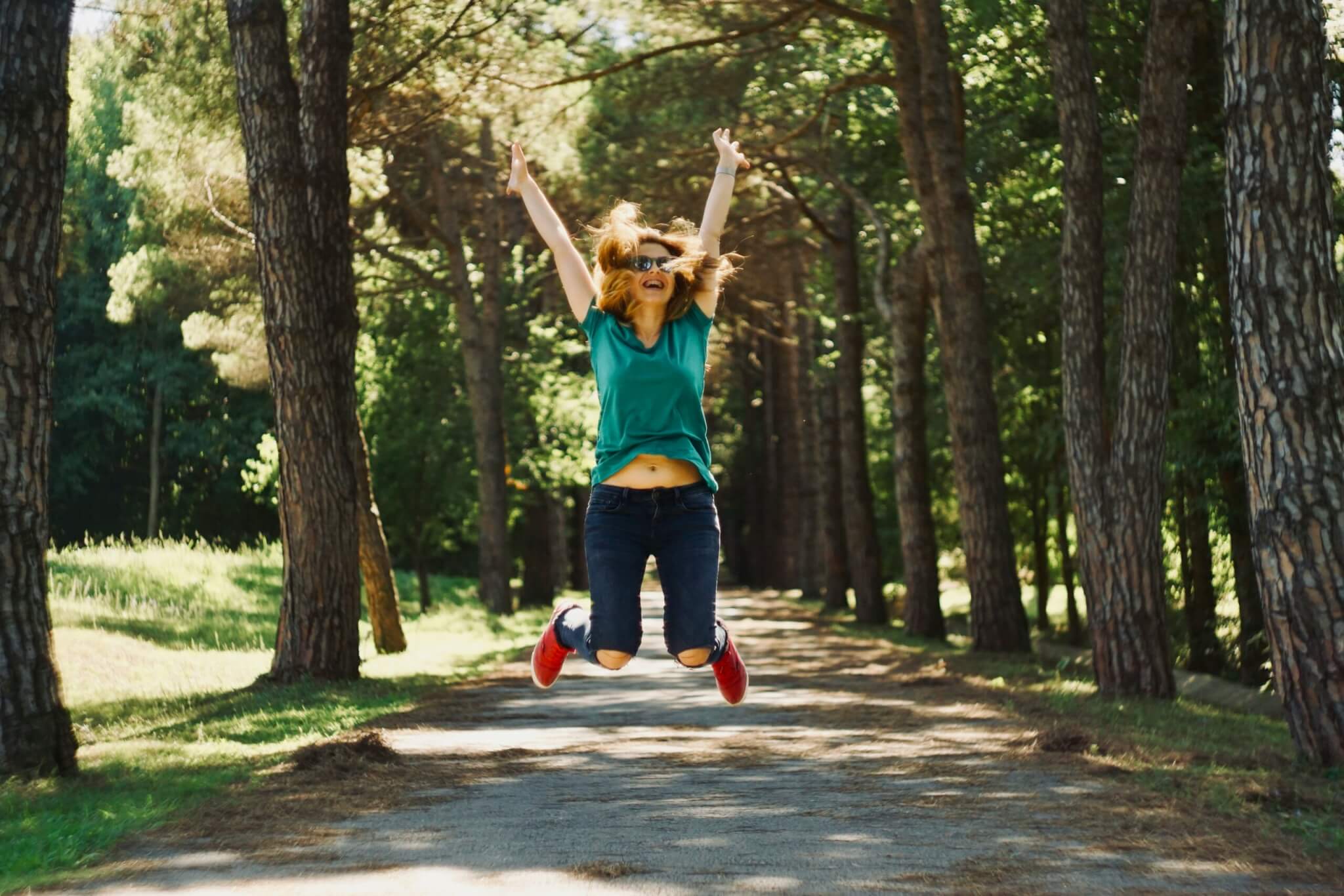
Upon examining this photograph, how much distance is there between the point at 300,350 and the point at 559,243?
27.9 feet

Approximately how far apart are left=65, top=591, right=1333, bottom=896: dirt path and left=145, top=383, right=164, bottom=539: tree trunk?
36.3 metres

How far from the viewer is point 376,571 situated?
19484mm

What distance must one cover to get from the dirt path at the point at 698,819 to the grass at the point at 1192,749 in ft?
1.11

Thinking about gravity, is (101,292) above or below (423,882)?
above

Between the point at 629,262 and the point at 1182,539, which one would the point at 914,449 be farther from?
the point at 629,262

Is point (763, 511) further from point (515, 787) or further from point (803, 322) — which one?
point (515, 787)

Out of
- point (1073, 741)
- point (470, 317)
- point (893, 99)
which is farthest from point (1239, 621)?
point (470, 317)

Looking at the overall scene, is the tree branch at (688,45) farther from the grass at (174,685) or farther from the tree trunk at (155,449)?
the tree trunk at (155,449)

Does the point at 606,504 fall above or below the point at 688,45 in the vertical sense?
below

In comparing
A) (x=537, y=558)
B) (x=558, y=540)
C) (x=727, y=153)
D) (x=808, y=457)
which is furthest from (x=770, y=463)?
(x=727, y=153)

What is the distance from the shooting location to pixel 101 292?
4584cm

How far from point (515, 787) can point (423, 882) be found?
2614mm

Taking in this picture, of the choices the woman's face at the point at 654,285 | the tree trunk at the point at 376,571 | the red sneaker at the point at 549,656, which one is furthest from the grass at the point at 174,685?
the woman's face at the point at 654,285

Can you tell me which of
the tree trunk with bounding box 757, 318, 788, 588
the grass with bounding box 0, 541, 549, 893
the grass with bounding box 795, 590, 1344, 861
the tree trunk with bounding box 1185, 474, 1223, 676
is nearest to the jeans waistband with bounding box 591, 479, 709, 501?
the grass with bounding box 0, 541, 549, 893
